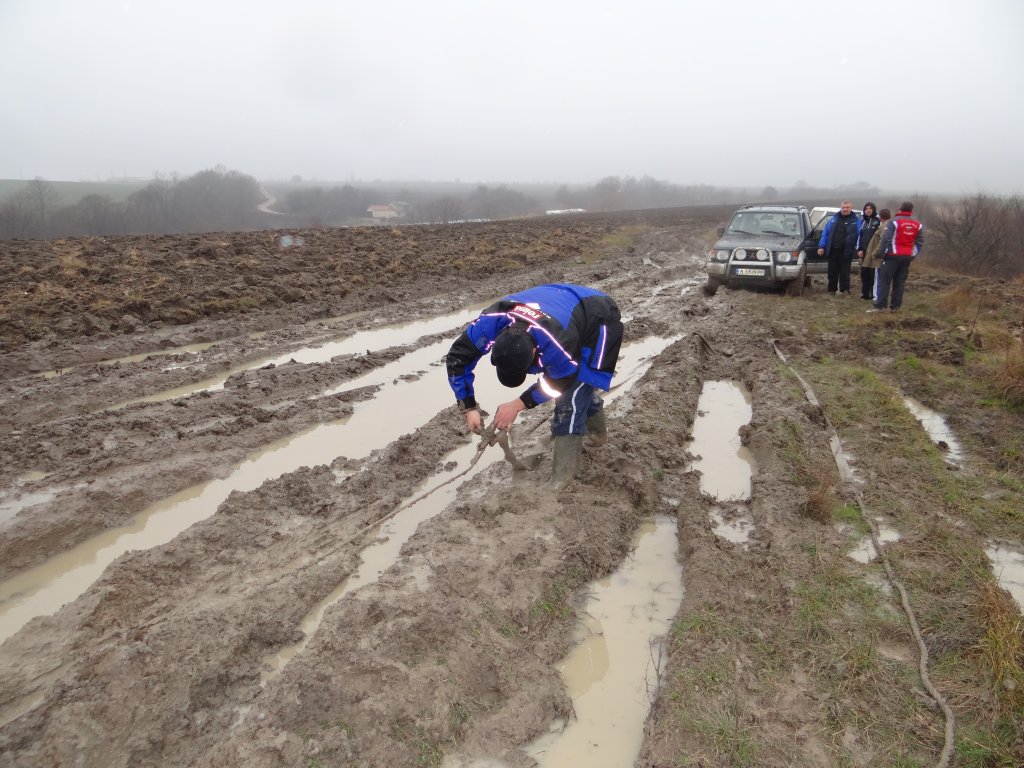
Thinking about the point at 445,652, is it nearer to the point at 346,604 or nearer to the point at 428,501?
the point at 346,604

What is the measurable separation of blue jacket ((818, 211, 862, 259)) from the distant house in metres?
48.6

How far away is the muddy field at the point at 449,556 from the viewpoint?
8.48 feet

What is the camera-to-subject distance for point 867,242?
1042 cm

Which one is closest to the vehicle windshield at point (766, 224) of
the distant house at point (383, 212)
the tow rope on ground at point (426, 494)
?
the tow rope on ground at point (426, 494)

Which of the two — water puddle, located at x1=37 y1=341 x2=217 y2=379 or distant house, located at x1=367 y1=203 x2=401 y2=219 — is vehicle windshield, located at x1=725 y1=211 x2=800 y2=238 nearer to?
water puddle, located at x1=37 y1=341 x2=217 y2=379

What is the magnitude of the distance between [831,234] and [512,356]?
983 cm

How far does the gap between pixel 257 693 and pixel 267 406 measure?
12.5ft

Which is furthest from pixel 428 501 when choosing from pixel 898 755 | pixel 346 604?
pixel 898 755

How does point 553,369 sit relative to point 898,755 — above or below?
above

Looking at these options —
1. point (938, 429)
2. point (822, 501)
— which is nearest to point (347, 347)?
point (822, 501)

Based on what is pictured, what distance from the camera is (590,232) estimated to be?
81.6 feet

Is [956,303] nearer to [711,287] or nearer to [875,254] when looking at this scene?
[875,254]

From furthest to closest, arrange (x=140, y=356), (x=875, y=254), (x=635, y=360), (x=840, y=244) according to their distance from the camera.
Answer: (x=840, y=244), (x=875, y=254), (x=635, y=360), (x=140, y=356)

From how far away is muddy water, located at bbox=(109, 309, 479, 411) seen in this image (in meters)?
6.65
